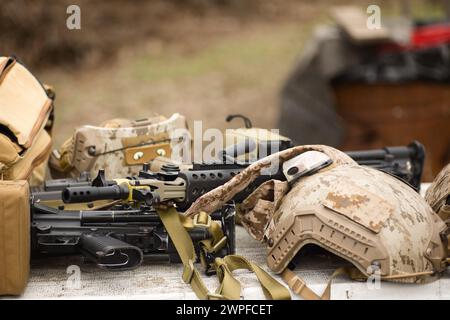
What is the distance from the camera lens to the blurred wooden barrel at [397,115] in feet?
24.6

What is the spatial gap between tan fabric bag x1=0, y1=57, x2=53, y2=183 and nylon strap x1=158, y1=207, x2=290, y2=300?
66 centimetres

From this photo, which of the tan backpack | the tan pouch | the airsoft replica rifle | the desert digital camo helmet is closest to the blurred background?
the desert digital camo helmet

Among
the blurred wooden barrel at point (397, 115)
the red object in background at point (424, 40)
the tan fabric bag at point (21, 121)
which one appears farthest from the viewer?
the red object in background at point (424, 40)

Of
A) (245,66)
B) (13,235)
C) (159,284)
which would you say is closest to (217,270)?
(159,284)

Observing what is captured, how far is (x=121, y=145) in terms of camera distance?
393 centimetres

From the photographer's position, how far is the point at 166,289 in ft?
10.1

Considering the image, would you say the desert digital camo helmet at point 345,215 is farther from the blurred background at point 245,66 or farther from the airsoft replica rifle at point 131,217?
the blurred background at point 245,66

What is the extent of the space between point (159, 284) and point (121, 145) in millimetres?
1008

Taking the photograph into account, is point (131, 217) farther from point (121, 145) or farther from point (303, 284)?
point (303, 284)

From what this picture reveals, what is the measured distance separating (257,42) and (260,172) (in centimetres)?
1033

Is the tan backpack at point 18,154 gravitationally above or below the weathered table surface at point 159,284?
above

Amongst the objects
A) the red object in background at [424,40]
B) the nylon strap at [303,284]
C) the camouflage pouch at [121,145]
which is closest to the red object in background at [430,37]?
the red object in background at [424,40]

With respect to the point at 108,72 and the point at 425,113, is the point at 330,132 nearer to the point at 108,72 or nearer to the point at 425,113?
the point at 425,113

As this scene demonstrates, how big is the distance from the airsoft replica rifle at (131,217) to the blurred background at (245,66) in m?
3.97
